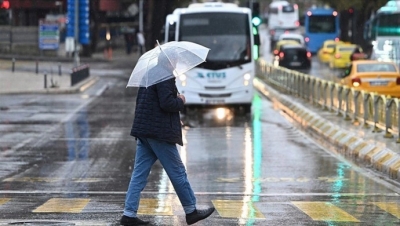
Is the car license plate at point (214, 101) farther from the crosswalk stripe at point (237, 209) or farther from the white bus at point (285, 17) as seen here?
the white bus at point (285, 17)

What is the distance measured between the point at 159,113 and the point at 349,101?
1365 cm

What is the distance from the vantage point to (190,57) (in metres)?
9.27

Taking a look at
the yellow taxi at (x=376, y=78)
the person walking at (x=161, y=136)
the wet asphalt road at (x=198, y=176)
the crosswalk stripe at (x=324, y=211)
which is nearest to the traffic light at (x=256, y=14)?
the yellow taxi at (x=376, y=78)

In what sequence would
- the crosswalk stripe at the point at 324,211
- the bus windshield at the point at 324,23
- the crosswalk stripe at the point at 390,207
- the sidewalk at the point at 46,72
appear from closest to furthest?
the crosswalk stripe at the point at 324,211, the crosswalk stripe at the point at 390,207, the sidewalk at the point at 46,72, the bus windshield at the point at 324,23

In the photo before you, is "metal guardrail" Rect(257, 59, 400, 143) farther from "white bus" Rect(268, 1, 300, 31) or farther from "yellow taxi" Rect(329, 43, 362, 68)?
"white bus" Rect(268, 1, 300, 31)

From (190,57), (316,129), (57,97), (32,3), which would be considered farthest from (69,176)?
(32,3)

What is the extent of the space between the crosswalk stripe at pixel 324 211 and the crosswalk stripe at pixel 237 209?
562 mm

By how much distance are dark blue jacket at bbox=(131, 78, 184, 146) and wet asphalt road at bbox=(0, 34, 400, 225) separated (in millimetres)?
1014

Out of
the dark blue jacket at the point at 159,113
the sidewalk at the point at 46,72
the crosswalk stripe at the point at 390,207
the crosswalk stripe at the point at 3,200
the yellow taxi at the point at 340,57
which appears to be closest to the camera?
the dark blue jacket at the point at 159,113

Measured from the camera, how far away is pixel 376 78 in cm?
2708

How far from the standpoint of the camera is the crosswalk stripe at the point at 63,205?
1038cm

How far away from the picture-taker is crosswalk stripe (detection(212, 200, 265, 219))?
1008 cm

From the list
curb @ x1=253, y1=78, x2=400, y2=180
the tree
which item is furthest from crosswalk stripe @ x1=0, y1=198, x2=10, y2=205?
the tree

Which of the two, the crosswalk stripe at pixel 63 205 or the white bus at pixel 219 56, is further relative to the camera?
the white bus at pixel 219 56
